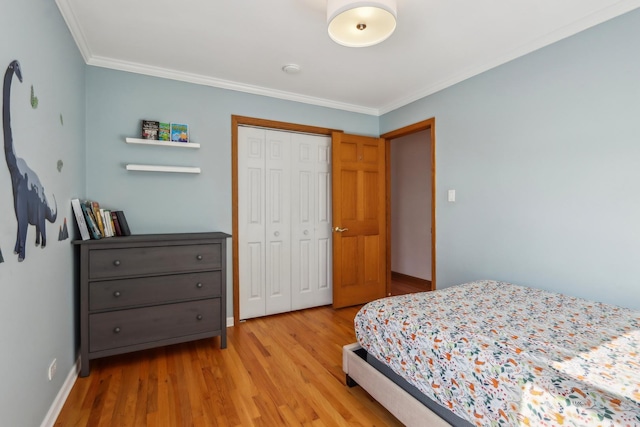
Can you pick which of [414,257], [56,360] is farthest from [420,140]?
[56,360]

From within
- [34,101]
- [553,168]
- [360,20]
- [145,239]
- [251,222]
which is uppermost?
[360,20]

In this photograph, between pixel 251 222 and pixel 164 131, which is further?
pixel 251 222

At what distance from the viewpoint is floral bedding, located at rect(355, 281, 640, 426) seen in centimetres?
106

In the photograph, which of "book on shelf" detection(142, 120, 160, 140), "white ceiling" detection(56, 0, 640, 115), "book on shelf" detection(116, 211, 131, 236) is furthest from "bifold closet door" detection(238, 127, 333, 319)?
"book on shelf" detection(116, 211, 131, 236)

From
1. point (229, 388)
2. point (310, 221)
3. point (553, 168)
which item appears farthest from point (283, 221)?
point (553, 168)

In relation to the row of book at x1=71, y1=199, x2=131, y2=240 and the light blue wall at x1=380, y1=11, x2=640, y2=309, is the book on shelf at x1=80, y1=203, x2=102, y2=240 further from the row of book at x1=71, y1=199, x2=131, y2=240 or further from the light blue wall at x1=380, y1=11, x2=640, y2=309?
the light blue wall at x1=380, y1=11, x2=640, y2=309

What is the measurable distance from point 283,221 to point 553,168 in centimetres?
253

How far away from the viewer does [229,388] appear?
211 cm

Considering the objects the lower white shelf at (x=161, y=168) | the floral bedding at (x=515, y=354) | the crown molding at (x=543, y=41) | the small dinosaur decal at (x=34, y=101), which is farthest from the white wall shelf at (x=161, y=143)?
the crown molding at (x=543, y=41)

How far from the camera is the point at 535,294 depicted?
2199mm

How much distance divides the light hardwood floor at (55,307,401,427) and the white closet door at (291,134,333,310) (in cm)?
88

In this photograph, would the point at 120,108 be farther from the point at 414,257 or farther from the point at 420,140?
the point at 414,257

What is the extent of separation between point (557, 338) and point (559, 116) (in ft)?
5.52

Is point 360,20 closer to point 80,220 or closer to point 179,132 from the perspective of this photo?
point 179,132
